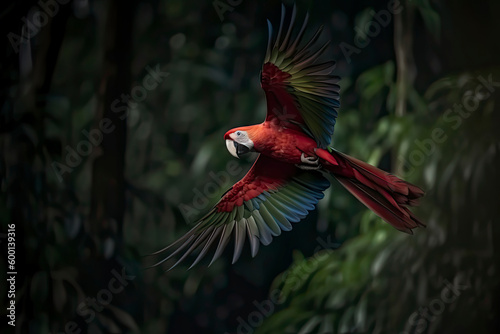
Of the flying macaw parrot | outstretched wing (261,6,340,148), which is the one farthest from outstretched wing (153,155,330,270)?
outstretched wing (261,6,340,148)

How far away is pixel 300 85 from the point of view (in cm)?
156

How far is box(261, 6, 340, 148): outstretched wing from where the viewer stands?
1.53 m

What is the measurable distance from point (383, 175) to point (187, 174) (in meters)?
0.58

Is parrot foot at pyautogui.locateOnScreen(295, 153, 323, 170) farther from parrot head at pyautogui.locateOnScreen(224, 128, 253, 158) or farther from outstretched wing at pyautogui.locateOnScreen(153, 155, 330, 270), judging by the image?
parrot head at pyautogui.locateOnScreen(224, 128, 253, 158)

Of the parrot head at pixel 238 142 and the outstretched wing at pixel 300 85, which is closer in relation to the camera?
the outstretched wing at pixel 300 85

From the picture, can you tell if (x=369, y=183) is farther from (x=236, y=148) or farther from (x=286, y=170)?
(x=236, y=148)

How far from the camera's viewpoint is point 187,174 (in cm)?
169

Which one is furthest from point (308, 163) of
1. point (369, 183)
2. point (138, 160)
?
point (138, 160)

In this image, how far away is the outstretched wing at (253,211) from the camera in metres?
1.64

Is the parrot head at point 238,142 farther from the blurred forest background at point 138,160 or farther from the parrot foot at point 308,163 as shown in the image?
the parrot foot at point 308,163

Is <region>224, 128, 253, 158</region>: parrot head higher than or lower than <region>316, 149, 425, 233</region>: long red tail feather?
higher

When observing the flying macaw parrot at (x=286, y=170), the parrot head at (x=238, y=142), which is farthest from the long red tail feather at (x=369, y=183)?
the parrot head at (x=238, y=142)

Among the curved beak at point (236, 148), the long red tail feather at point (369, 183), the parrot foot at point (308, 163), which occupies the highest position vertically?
the curved beak at point (236, 148)

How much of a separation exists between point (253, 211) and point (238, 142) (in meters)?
0.20
